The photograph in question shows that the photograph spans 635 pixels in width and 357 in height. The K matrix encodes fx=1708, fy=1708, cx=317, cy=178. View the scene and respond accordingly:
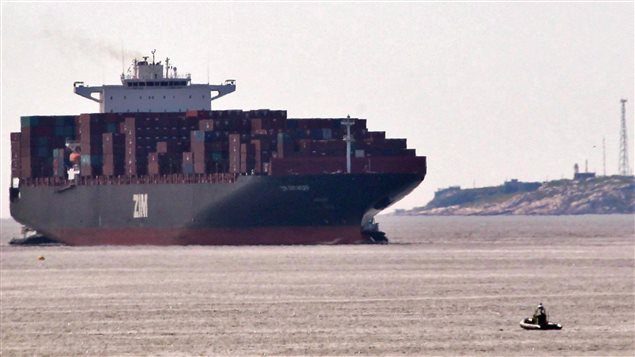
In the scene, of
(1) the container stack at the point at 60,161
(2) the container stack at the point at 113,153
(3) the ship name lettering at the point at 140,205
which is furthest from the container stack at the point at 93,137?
(3) the ship name lettering at the point at 140,205

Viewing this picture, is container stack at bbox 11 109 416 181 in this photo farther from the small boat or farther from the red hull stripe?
the small boat

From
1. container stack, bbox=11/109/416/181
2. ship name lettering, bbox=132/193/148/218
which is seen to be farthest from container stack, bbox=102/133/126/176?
ship name lettering, bbox=132/193/148/218

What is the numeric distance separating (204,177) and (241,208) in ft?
13.2

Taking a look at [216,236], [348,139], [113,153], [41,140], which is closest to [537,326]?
[348,139]

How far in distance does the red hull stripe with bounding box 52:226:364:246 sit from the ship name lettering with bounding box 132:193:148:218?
1.08 metres

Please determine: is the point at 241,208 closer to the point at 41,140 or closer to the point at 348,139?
the point at 348,139

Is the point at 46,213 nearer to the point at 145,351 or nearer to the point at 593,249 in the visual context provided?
the point at 593,249

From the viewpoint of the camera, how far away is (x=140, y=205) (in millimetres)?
121438

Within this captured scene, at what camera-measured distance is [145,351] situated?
3831 centimetres

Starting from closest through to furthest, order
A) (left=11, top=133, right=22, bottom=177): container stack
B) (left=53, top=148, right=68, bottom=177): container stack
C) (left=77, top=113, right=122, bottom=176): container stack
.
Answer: (left=77, top=113, right=122, bottom=176): container stack < (left=53, top=148, right=68, bottom=177): container stack < (left=11, top=133, right=22, bottom=177): container stack

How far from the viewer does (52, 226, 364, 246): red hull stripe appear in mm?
114375

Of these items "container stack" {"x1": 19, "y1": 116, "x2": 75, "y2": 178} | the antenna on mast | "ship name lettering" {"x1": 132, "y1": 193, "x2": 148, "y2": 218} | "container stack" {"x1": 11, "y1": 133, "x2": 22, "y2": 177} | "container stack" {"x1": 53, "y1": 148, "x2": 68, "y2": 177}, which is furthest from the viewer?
"container stack" {"x1": 11, "y1": 133, "x2": 22, "y2": 177}

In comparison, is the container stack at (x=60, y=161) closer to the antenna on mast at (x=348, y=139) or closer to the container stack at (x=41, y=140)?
the container stack at (x=41, y=140)

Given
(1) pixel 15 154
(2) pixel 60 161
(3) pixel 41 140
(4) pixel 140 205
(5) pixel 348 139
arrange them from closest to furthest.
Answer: (5) pixel 348 139 < (4) pixel 140 205 < (2) pixel 60 161 < (3) pixel 41 140 < (1) pixel 15 154
